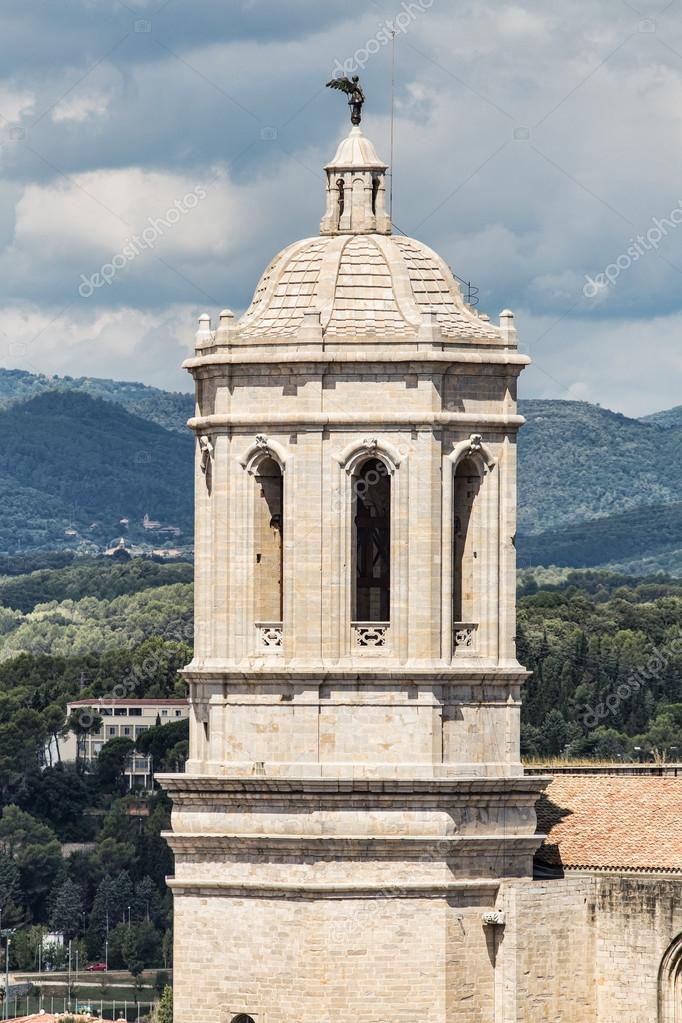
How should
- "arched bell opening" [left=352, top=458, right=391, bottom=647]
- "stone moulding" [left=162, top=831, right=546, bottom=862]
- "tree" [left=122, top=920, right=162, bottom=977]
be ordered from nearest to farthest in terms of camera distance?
1. "stone moulding" [left=162, top=831, right=546, bottom=862]
2. "arched bell opening" [left=352, top=458, right=391, bottom=647]
3. "tree" [left=122, top=920, right=162, bottom=977]

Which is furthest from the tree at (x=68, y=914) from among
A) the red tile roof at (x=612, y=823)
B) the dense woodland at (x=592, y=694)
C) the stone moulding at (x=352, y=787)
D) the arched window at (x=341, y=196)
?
the stone moulding at (x=352, y=787)

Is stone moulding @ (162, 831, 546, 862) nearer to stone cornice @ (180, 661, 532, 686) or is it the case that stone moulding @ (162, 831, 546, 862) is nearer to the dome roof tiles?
stone cornice @ (180, 661, 532, 686)

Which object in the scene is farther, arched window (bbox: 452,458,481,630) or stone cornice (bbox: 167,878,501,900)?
arched window (bbox: 452,458,481,630)

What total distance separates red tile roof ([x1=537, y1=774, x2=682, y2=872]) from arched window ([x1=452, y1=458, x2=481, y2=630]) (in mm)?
4527

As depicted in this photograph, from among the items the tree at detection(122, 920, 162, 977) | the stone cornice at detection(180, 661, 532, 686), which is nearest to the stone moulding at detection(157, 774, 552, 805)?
the stone cornice at detection(180, 661, 532, 686)

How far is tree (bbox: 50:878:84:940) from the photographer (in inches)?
7303

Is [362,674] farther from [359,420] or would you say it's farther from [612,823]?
[612,823]

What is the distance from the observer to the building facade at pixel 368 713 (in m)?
63.3

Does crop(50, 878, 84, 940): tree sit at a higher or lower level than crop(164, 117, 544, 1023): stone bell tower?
lower

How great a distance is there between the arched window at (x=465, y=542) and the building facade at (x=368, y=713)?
5 cm

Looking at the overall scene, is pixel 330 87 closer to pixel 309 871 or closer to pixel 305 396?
pixel 305 396

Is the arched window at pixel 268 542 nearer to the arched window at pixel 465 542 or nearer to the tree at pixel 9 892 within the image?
the arched window at pixel 465 542

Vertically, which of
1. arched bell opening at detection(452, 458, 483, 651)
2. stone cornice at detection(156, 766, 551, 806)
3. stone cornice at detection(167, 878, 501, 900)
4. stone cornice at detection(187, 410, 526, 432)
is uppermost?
stone cornice at detection(187, 410, 526, 432)

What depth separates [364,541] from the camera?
65.9 meters
